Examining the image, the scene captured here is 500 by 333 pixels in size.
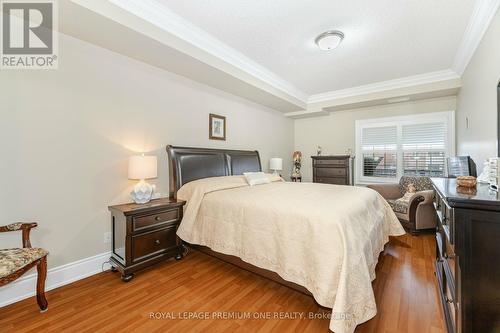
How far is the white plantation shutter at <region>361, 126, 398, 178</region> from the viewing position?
4.71 m

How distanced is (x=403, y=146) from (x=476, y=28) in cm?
263

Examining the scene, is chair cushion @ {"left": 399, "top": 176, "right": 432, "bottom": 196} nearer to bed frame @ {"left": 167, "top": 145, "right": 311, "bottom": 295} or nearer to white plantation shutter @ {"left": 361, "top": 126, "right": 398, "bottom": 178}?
white plantation shutter @ {"left": 361, "top": 126, "right": 398, "bottom": 178}

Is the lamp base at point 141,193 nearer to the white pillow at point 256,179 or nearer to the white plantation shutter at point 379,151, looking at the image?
the white pillow at point 256,179

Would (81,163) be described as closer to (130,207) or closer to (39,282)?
(130,207)

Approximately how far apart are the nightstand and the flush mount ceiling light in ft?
8.55

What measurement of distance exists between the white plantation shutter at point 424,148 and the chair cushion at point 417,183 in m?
0.50

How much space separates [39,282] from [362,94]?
5355 mm

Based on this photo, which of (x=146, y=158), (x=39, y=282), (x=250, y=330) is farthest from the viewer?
(x=146, y=158)

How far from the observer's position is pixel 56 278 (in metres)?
2.13

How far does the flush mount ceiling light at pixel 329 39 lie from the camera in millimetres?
2539

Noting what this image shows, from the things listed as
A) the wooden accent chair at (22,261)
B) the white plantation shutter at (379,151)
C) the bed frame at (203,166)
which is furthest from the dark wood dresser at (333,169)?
the wooden accent chair at (22,261)

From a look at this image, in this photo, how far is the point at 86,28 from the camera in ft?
6.85

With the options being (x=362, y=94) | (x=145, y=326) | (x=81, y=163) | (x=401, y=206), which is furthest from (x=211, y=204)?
(x=362, y=94)

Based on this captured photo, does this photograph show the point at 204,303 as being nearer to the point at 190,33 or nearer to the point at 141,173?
the point at 141,173
